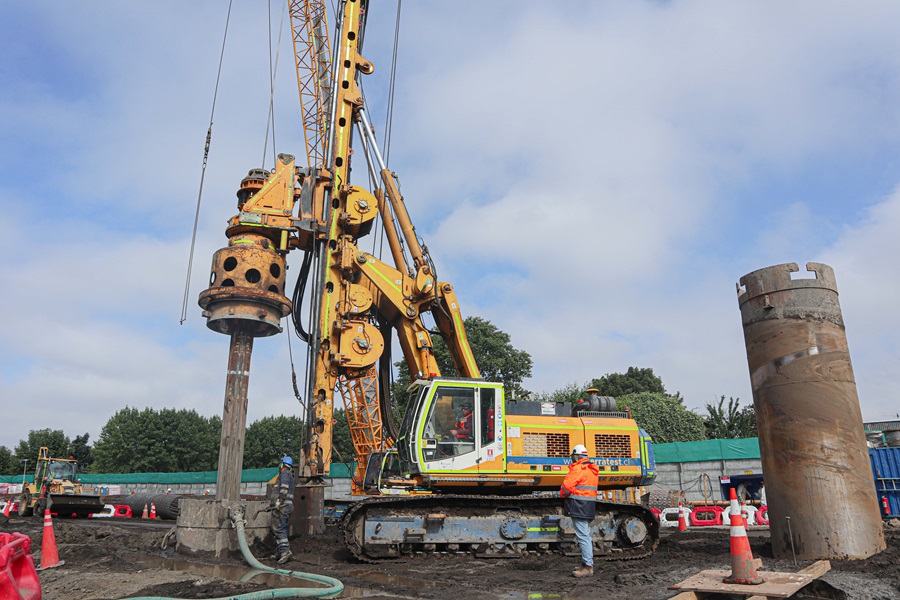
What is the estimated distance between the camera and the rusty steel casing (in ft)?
25.6

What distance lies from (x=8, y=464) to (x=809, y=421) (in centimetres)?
10037

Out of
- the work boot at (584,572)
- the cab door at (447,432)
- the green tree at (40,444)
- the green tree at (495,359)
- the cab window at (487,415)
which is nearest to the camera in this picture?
the work boot at (584,572)

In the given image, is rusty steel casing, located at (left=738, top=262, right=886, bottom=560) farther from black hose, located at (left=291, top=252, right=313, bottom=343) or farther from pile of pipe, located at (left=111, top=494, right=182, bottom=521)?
pile of pipe, located at (left=111, top=494, right=182, bottom=521)

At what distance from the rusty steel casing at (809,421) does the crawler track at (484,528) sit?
10.8ft

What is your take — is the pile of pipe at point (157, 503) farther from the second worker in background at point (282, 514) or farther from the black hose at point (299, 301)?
the second worker in background at point (282, 514)

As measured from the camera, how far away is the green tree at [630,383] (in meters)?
63.3

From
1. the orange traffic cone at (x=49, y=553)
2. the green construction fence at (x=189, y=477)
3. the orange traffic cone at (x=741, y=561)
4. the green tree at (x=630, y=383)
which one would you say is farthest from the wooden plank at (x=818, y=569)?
the green tree at (x=630, y=383)

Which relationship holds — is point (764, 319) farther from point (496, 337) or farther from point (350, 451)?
point (350, 451)

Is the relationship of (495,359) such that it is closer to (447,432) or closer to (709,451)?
(709,451)

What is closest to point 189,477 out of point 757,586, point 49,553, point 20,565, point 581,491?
point 49,553

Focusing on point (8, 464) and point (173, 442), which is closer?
point (173, 442)

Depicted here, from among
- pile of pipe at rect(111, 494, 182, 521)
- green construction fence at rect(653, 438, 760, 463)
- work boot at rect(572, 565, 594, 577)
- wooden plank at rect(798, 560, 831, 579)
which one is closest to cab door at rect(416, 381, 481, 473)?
work boot at rect(572, 565, 594, 577)

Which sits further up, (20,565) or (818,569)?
(20,565)

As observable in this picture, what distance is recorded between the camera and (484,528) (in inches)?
426
